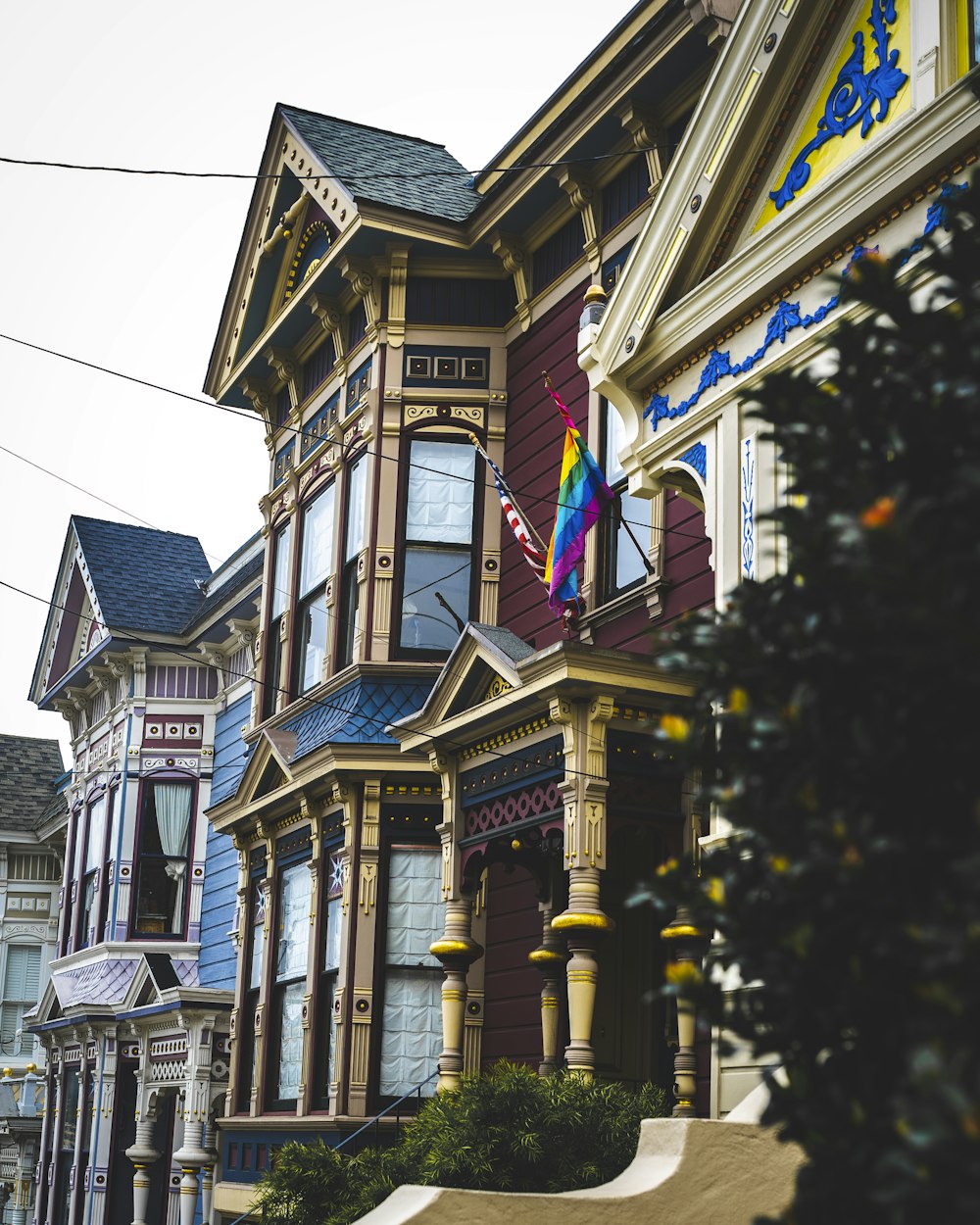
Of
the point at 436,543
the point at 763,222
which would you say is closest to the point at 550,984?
the point at 436,543

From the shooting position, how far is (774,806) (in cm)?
358

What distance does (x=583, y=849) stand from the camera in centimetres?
1023

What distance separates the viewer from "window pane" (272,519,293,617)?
55.6 ft

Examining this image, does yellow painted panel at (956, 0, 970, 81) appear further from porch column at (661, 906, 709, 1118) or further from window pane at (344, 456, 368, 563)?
window pane at (344, 456, 368, 563)

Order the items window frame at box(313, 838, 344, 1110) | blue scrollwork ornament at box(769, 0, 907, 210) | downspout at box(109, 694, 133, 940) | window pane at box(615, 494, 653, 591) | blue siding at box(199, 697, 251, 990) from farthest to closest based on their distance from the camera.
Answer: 1. downspout at box(109, 694, 133, 940)
2. blue siding at box(199, 697, 251, 990)
3. window frame at box(313, 838, 344, 1110)
4. window pane at box(615, 494, 653, 591)
5. blue scrollwork ornament at box(769, 0, 907, 210)

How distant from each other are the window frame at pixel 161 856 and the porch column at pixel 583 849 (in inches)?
531

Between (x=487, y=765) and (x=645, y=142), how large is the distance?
5097 mm

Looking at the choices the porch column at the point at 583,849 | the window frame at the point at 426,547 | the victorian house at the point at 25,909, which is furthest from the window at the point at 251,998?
the victorian house at the point at 25,909

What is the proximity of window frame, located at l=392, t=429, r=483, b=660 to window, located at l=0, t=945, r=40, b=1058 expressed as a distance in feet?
66.2

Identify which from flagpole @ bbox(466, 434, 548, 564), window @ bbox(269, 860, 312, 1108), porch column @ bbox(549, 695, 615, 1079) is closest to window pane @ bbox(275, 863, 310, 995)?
window @ bbox(269, 860, 312, 1108)

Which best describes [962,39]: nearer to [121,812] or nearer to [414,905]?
[414,905]

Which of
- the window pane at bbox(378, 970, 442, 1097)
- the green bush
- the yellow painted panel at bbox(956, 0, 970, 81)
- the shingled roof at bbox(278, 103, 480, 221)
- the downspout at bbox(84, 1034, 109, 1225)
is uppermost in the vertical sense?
the shingled roof at bbox(278, 103, 480, 221)

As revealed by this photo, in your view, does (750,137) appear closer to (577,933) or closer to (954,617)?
(577,933)

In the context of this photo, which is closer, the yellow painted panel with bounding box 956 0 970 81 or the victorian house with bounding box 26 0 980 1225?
the yellow painted panel with bounding box 956 0 970 81
